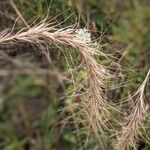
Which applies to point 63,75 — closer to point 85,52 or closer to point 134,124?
point 85,52

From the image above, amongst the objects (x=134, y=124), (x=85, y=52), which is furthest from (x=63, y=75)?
(x=134, y=124)

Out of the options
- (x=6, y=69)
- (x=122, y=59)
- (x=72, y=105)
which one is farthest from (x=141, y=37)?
(x=6, y=69)

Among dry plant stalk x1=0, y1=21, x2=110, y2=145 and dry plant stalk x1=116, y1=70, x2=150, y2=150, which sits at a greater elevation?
dry plant stalk x1=0, y1=21, x2=110, y2=145

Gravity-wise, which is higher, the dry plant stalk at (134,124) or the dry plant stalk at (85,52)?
the dry plant stalk at (85,52)
